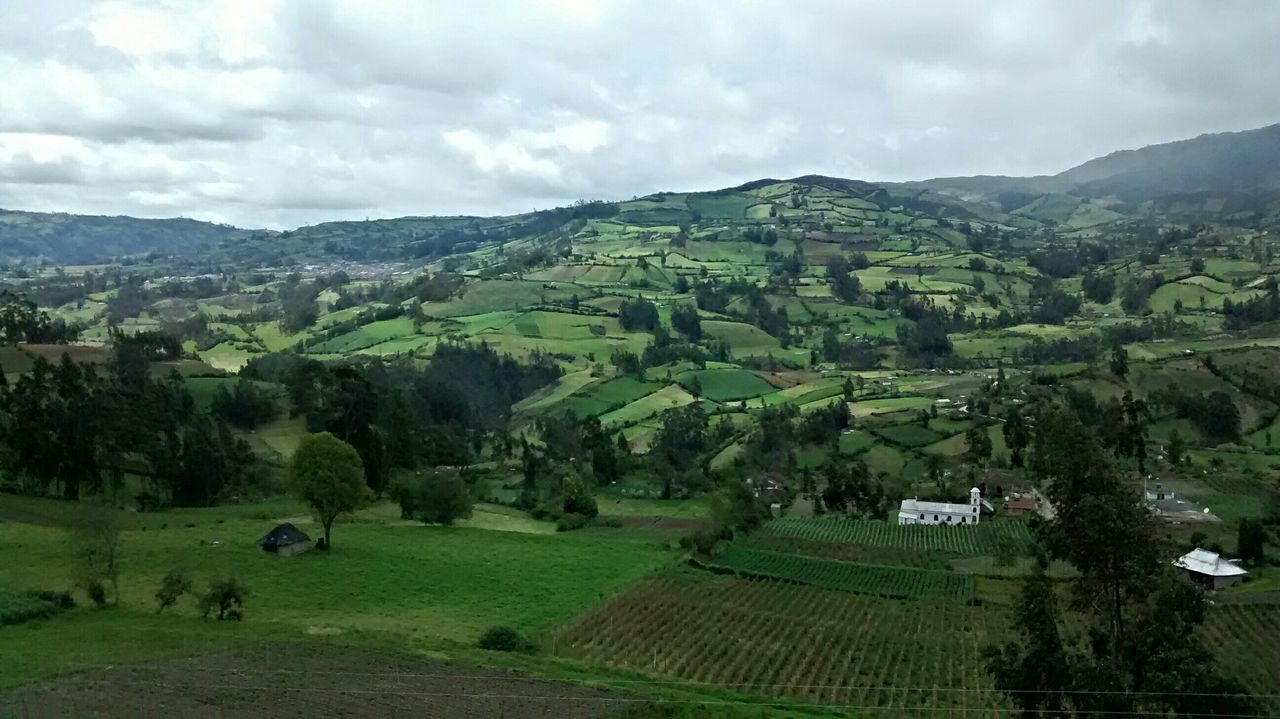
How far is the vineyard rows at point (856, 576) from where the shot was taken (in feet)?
168

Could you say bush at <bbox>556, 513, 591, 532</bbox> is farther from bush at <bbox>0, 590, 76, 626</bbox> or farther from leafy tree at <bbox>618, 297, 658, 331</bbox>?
leafy tree at <bbox>618, 297, 658, 331</bbox>

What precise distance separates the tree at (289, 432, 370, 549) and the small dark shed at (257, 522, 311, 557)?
5.11ft

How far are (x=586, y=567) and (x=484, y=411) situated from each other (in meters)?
68.8

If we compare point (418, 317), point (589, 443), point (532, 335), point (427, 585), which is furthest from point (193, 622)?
point (418, 317)

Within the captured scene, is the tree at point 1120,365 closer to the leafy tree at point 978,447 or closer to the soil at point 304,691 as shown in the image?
the leafy tree at point 978,447

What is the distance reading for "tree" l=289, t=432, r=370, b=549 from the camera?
169ft

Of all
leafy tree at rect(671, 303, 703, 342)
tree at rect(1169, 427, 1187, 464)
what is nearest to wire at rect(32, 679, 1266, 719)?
tree at rect(1169, 427, 1187, 464)

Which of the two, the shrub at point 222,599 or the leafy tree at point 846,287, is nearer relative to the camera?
the shrub at point 222,599

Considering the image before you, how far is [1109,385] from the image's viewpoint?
101625 mm

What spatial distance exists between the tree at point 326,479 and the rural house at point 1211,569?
45975mm

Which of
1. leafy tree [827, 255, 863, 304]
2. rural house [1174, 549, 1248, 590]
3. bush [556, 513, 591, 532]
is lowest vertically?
bush [556, 513, 591, 532]

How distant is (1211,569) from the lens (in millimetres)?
50500

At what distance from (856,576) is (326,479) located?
3143 cm

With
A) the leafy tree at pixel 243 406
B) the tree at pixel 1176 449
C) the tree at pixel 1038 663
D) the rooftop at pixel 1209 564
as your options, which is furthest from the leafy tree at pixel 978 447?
the leafy tree at pixel 243 406
